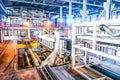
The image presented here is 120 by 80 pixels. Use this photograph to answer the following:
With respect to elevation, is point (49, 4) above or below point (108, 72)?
above

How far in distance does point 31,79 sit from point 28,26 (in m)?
15.3

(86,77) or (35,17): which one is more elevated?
(35,17)

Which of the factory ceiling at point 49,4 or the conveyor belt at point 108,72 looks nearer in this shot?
the conveyor belt at point 108,72

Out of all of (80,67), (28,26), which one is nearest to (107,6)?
(80,67)

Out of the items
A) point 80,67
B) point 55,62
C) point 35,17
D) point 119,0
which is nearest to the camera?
point 80,67

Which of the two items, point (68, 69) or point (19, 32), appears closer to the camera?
point (68, 69)

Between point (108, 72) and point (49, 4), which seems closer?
point (108, 72)

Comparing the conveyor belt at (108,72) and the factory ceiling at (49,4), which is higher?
the factory ceiling at (49,4)

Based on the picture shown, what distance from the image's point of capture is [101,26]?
2953 millimetres

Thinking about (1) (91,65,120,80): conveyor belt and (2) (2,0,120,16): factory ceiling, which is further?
(2) (2,0,120,16): factory ceiling

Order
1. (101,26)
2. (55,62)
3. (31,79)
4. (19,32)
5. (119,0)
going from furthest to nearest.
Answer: (19,32)
(119,0)
(55,62)
(31,79)
(101,26)

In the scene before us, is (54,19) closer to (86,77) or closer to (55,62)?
(55,62)

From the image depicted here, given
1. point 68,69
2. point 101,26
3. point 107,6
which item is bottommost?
point 68,69

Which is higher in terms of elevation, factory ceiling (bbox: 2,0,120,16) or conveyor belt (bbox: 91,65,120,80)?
factory ceiling (bbox: 2,0,120,16)
